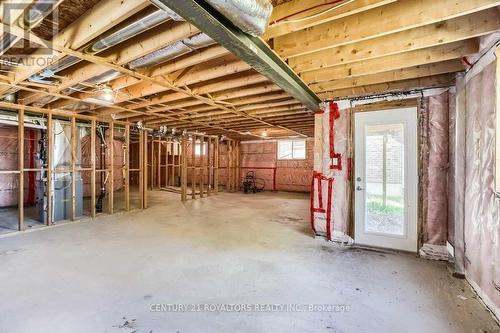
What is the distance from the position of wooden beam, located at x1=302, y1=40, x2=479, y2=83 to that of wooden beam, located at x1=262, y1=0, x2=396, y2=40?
3.51 ft

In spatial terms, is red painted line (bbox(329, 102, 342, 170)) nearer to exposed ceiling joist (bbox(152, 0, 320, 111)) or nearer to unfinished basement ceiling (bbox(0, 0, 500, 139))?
unfinished basement ceiling (bbox(0, 0, 500, 139))

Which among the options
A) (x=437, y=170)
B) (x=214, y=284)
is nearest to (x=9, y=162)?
(x=214, y=284)

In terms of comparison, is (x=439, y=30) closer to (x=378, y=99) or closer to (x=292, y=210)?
(x=378, y=99)

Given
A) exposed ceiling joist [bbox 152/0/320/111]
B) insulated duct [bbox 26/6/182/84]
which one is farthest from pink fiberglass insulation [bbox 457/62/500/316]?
insulated duct [bbox 26/6/182/84]

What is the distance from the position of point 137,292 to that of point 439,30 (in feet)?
11.2

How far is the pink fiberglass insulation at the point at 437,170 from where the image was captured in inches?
120

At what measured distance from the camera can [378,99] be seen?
11.3 feet

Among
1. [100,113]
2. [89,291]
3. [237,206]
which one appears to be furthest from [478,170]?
[100,113]

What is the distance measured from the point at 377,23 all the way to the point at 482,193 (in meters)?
1.75

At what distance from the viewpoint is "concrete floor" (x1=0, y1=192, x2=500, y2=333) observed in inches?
71.1

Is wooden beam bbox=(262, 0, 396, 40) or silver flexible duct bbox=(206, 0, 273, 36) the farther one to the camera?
wooden beam bbox=(262, 0, 396, 40)

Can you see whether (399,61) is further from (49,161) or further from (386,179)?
(49,161)

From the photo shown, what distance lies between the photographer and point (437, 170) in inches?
122

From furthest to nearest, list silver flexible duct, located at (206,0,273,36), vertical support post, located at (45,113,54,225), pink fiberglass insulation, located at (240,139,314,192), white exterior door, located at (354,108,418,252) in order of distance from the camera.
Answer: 1. pink fiberglass insulation, located at (240,139,314,192)
2. vertical support post, located at (45,113,54,225)
3. white exterior door, located at (354,108,418,252)
4. silver flexible duct, located at (206,0,273,36)
